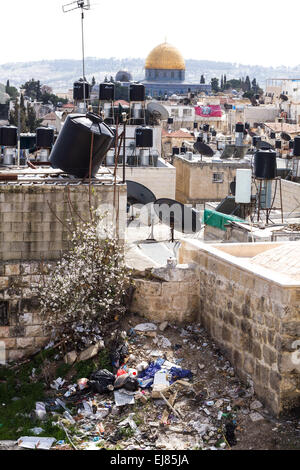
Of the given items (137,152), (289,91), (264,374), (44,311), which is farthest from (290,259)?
(289,91)

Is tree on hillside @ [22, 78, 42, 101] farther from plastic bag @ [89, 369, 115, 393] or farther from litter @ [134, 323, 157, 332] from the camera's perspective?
plastic bag @ [89, 369, 115, 393]

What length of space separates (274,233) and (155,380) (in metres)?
4.16

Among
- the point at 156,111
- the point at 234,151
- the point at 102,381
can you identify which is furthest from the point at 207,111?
the point at 102,381

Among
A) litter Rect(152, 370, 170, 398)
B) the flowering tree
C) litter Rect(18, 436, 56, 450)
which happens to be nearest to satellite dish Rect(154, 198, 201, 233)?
the flowering tree

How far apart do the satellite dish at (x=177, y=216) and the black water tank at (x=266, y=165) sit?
69.9 inches

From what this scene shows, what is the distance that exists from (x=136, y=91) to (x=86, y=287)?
64.7 feet

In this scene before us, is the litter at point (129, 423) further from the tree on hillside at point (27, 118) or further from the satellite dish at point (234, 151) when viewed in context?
the tree on hillside at point (27, 118)

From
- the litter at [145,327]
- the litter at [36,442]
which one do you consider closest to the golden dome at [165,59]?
the litter at [145,327]

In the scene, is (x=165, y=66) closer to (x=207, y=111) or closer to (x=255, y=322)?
(x=207, y=111)

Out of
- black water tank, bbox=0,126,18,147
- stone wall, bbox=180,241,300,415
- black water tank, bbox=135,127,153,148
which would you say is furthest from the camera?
black water tank, bbox=135,127,153,148

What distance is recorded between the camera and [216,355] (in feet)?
32.4

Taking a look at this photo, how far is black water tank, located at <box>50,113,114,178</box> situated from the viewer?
11930 mm

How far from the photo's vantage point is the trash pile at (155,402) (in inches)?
330

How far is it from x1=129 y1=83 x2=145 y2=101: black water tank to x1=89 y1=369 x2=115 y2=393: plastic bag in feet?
68.0
